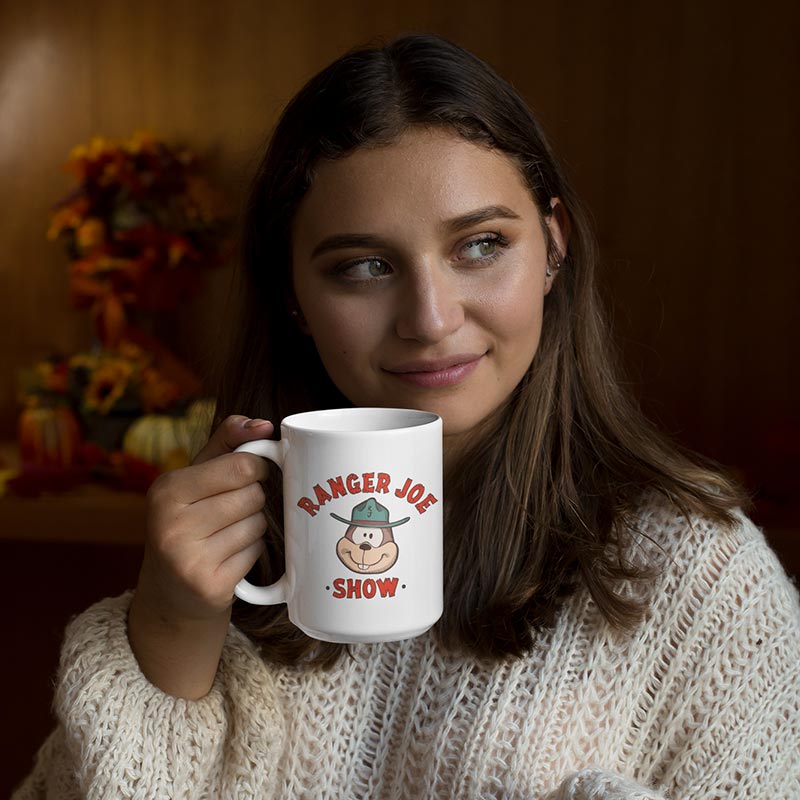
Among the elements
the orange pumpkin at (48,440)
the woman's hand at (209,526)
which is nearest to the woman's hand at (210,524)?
the woman's hand at (209,526)

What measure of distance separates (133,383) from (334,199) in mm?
1162

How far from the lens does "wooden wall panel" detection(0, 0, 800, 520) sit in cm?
190

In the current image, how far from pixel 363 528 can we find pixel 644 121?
4.58 ft

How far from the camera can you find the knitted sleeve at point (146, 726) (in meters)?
0.96

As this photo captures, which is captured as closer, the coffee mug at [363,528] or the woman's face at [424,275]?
the coffee mug at [363,528]

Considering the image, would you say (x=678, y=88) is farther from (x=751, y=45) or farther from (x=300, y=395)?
(x=300, y=395)

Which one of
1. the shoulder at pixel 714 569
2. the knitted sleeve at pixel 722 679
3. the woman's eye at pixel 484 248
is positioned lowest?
the knitted sleeve at pixel 722 679

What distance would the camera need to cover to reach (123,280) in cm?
216

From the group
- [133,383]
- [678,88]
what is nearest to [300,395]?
[133,383]

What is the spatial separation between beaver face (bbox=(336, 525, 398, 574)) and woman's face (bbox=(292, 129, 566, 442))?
0.24 metres

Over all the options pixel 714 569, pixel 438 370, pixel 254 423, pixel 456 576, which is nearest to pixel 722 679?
pixel 714 569

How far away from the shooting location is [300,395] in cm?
125

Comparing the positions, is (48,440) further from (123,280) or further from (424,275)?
(424,275)

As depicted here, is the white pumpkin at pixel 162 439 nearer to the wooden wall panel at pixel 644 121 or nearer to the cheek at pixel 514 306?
the wooden wall panel at pixel 644 121
